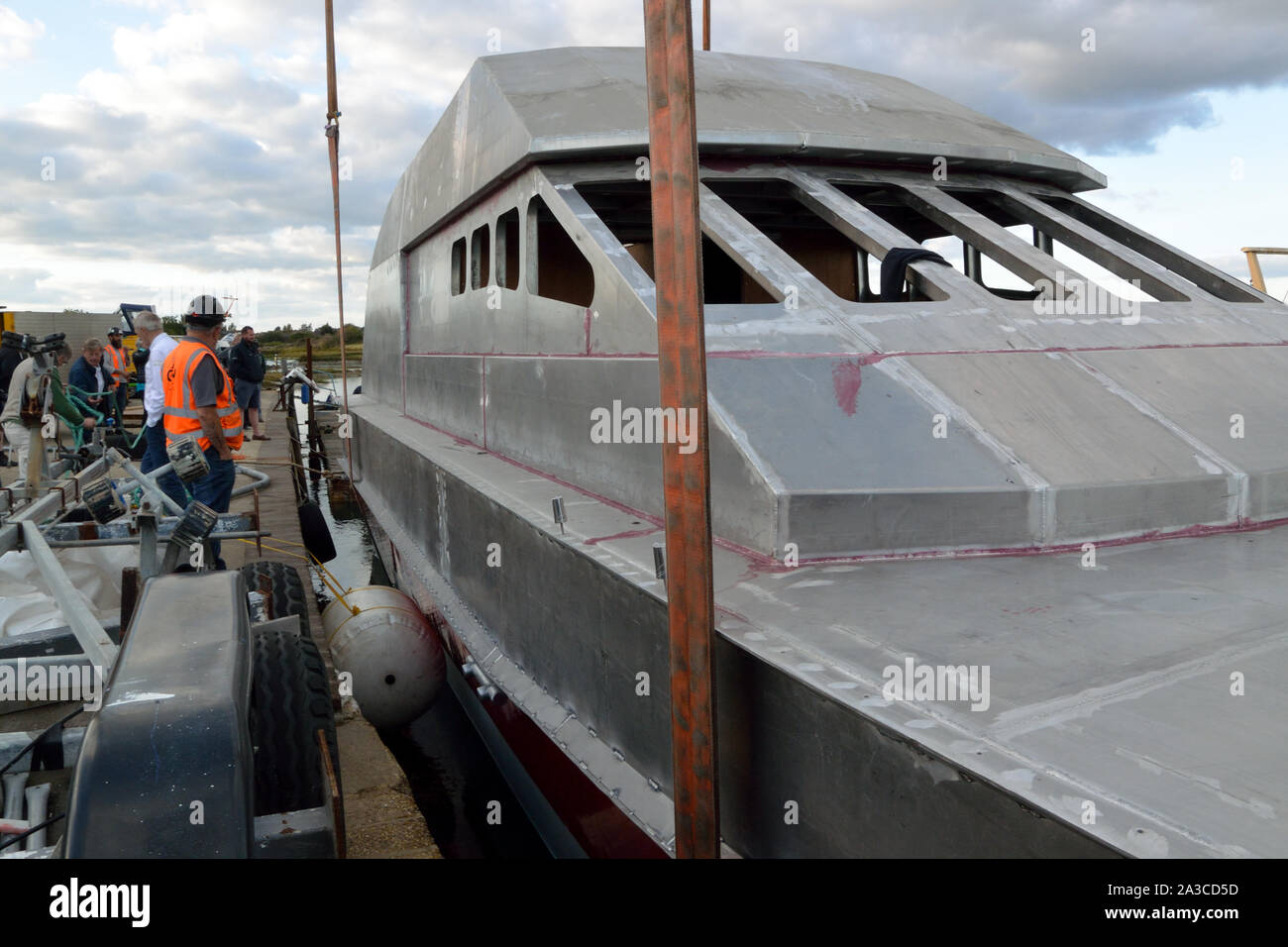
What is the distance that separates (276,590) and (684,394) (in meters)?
3.96

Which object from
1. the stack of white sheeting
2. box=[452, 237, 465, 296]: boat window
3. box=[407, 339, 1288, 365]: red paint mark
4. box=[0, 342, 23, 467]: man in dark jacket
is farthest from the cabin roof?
box=[0, 342, 23, 467]: man in dark jacket

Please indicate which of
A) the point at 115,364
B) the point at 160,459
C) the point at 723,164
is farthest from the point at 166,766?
the point at 115,364

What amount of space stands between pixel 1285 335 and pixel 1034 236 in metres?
1.88

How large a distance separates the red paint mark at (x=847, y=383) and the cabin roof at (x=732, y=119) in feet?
6.19

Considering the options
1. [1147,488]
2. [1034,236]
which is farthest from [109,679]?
[1034,236]

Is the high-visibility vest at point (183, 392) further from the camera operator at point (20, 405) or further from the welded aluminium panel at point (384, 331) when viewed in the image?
the welded aluminium panel at point (384, 331)

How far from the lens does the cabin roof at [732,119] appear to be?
17.3 ft

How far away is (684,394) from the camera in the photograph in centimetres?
247

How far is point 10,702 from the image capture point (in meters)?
4.38

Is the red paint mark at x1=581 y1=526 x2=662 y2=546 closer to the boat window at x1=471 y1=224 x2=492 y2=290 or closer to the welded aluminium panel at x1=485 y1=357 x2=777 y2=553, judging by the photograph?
the welded aluminium panel at x1=485 y1=357 x2=777 y2=553

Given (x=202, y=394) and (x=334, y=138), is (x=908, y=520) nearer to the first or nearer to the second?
(x=202, y=394)

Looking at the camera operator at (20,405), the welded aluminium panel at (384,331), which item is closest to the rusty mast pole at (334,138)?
the welded aluminium panel at (384,331)

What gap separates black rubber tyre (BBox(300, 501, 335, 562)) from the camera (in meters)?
8.18
